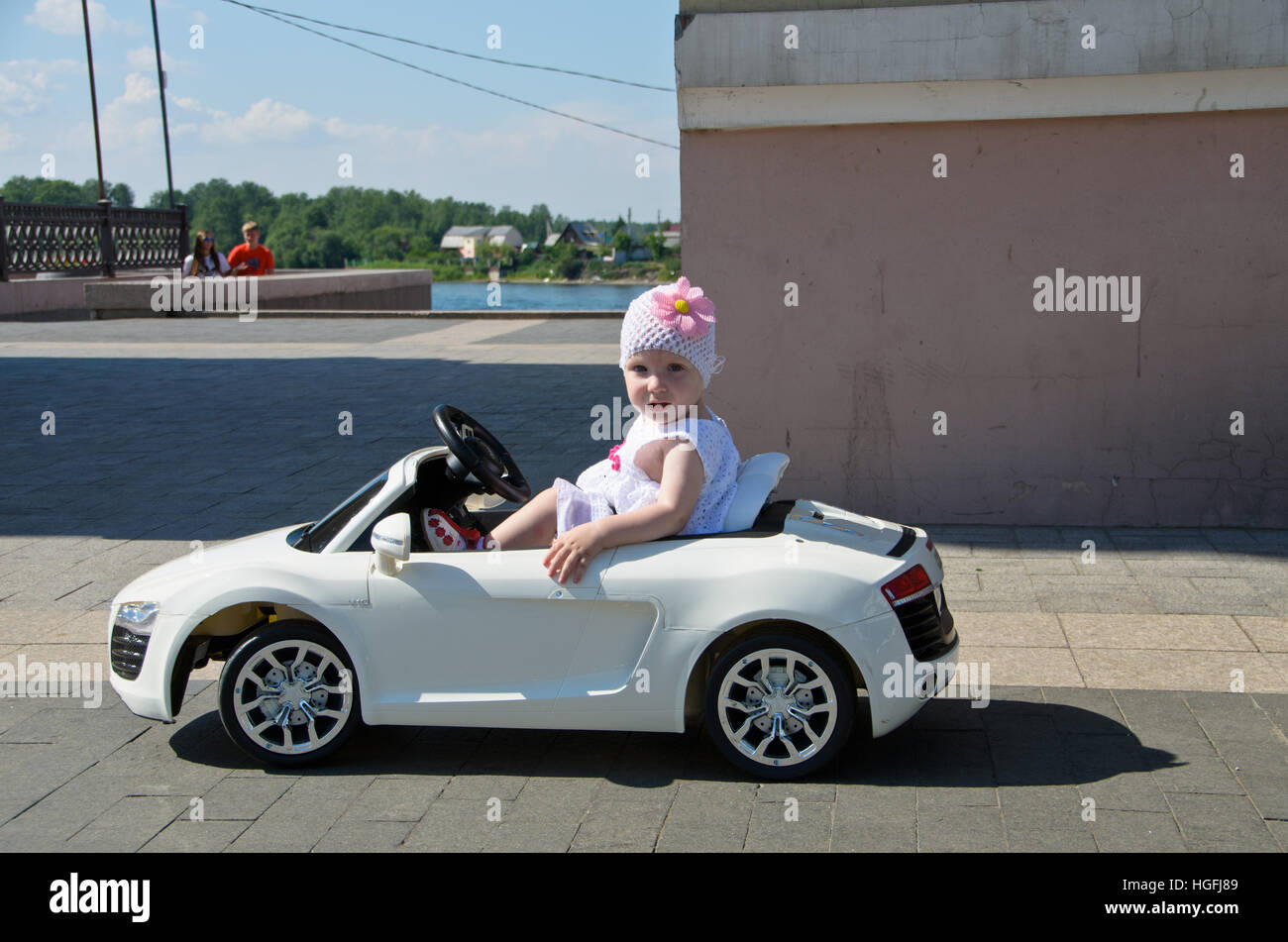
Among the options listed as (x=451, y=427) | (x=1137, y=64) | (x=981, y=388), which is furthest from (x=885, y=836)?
(x=1137, y=64)

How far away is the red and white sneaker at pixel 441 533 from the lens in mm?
4543

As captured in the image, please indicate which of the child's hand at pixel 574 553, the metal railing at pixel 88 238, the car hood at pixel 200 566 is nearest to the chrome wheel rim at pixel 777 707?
the child's hand at pixel 574 553

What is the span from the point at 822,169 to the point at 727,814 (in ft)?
16.3

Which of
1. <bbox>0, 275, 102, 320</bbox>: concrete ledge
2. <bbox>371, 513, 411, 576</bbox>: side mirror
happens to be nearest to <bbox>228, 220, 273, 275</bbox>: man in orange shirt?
<bbox>0, 275, 102, 320</bbox>: concrete ledge

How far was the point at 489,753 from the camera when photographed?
457 cm

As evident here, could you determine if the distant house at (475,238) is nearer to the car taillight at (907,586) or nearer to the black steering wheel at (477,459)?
the black steering wheel at (477,459)

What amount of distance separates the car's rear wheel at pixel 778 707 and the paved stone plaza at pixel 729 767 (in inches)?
4.0

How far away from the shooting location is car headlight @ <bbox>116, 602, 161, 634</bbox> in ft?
14.6

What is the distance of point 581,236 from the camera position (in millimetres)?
73312

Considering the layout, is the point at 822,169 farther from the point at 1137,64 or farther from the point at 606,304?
the point at 606,304

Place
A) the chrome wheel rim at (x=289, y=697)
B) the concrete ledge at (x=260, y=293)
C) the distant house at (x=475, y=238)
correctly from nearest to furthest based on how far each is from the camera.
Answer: the chrome wheel rim at (x=289, y=697)
the concrete ledge at (x=260, y=293)
the distant house at (x=475, y=238)

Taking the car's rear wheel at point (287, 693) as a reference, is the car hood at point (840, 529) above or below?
above

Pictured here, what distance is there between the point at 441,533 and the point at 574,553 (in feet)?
1.99

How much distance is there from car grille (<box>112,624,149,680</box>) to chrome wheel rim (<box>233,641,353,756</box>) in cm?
39
